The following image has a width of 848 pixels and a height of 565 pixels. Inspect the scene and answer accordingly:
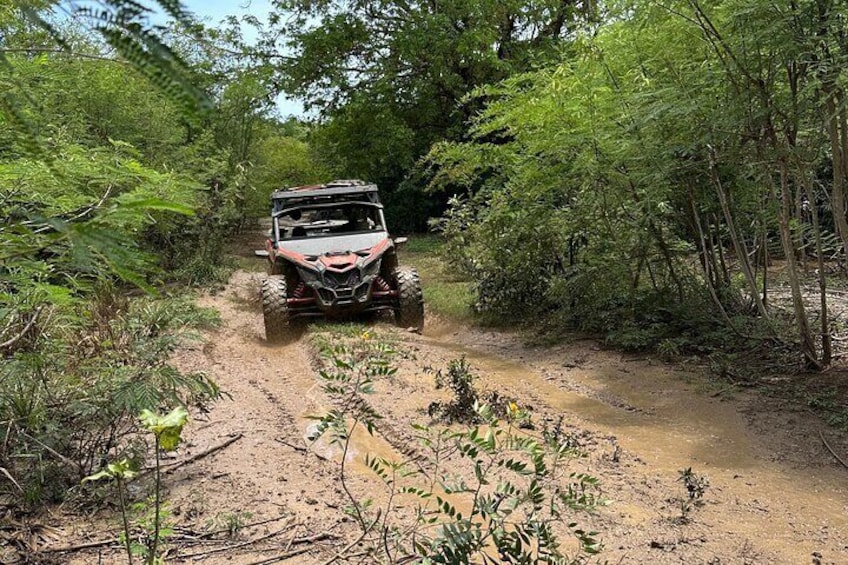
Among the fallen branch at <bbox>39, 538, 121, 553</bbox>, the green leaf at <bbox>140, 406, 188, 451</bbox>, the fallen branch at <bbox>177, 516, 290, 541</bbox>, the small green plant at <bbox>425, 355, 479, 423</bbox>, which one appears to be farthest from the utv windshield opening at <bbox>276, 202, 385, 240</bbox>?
the green leaf at <bbox>140, 406, 188, 451</bbox>

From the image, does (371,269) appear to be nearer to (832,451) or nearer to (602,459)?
(602,459)

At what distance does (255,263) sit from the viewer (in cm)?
1548

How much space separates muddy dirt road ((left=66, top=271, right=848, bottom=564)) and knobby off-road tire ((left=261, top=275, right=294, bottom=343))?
0.66m

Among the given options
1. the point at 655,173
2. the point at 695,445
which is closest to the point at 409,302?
the point at 655,173

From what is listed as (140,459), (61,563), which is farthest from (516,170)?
(61,563)

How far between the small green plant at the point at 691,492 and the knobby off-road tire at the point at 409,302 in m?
5.17

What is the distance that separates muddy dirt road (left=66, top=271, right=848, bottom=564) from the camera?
3.28m

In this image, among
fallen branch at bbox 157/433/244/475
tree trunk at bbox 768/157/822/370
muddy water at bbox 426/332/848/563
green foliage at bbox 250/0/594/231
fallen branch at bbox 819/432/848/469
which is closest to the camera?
muddy water at bbox 426/332/848/563

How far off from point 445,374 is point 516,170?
3.02 meters

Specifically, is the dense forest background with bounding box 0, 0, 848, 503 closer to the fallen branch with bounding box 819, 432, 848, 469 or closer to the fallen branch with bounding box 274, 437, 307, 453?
the fallen branch with bounding box 274, 437, 307, 453

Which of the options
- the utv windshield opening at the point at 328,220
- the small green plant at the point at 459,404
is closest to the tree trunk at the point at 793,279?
the small green plant at the point at 459,404

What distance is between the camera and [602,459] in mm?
4434

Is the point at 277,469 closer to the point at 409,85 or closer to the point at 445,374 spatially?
the point at 445,374

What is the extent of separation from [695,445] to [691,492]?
3.73 feet
